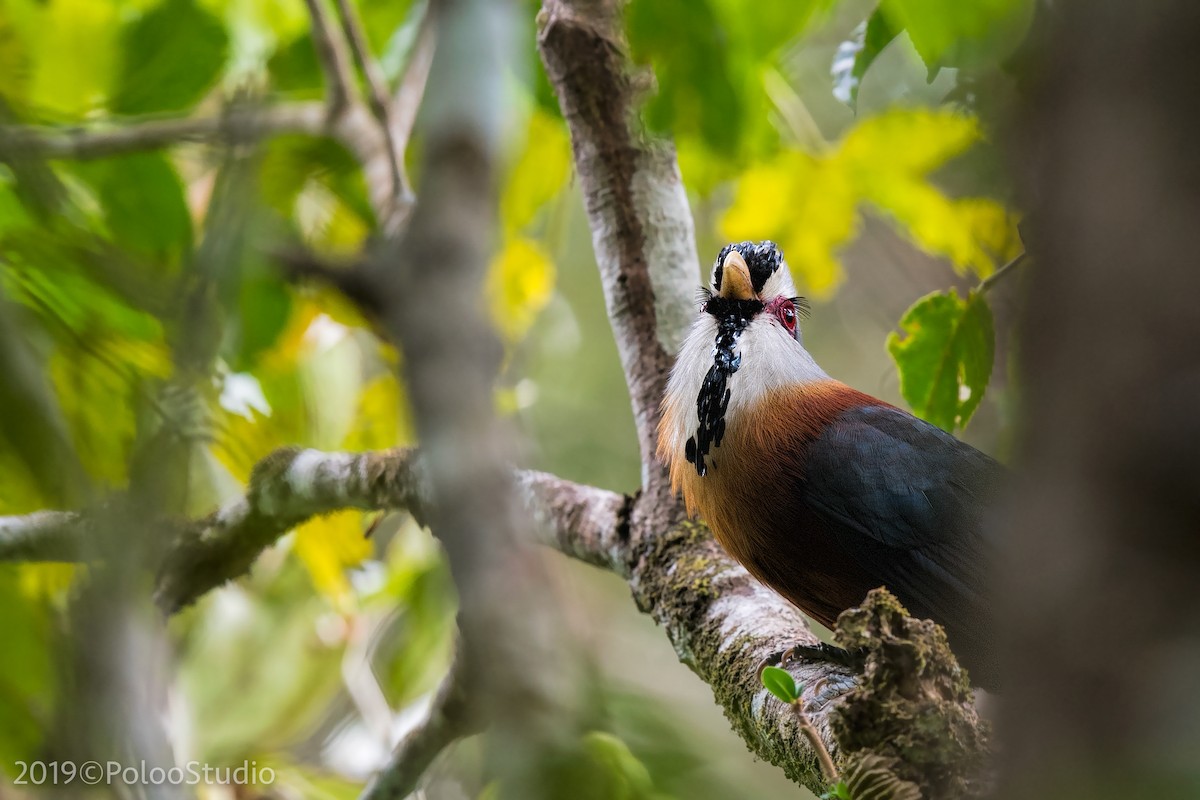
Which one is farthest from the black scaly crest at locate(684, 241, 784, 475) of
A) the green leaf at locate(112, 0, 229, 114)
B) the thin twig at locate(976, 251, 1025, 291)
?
the green leaf at locate(112, 0, 229, 114)

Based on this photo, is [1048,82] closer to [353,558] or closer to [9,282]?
[9,282]

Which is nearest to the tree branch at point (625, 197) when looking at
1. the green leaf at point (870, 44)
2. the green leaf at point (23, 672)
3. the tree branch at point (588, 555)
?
the tree branch at point (588, 555)

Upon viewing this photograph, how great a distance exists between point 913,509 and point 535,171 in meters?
1.82

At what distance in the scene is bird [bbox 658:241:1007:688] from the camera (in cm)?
257

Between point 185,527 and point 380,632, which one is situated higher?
point 380,632

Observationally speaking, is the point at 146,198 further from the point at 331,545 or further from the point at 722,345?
the point at 722,345

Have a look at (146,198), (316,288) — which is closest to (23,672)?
(316,288)

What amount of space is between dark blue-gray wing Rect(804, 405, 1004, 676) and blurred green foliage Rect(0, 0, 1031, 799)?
0.46 feet

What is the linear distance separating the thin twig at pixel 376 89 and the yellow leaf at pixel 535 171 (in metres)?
0.57

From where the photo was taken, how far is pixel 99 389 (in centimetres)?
180

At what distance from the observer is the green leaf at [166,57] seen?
3.04 meters

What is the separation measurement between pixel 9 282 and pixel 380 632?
8.66 ft

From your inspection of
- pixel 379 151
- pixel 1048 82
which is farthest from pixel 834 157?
pixel 1048 82

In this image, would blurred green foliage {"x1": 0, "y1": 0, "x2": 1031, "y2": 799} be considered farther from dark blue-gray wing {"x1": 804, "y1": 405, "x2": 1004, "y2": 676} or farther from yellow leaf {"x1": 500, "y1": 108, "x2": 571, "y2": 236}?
dark blue-gray wing {"x1": 804, "y1": 405, "x2": 1004, "y2": 676}
